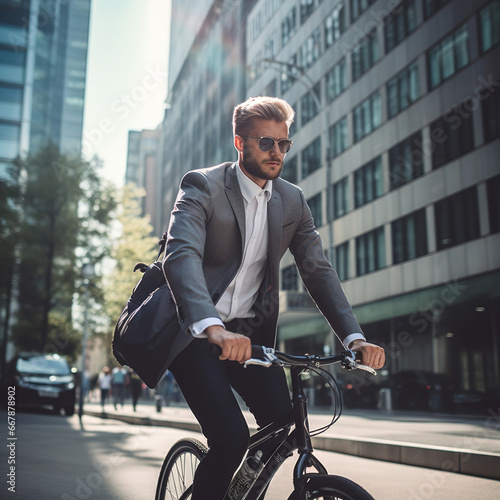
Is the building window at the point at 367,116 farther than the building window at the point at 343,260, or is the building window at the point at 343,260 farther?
the building window at the point at 343,260

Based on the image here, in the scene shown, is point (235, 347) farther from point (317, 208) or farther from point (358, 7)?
point (317, 208)

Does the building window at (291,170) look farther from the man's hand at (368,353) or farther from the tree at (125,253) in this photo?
the man's hand at (368,353)

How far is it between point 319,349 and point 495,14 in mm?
17396

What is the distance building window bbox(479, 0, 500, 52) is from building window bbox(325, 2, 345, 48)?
1072cm

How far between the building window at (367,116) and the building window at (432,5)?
13.6ft

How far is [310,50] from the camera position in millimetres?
34844

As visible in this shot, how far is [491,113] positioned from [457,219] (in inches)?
138

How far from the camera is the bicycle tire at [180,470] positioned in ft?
10.4

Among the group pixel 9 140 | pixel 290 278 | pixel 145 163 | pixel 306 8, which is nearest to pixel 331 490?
pixel 290 278

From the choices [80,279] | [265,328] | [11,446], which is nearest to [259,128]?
[265,328]

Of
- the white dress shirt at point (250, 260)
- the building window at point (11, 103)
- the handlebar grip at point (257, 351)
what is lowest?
the handlebar grip at point (257, 351)

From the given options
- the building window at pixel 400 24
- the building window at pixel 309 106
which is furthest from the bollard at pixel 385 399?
the building window at pixel 309 106

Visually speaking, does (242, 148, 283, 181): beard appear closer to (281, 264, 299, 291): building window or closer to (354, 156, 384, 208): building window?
(354, 156, 384, 208): building window

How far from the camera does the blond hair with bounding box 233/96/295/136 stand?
2938 millimetres
